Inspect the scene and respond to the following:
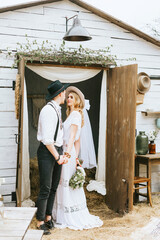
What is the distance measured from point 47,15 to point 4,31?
766mm

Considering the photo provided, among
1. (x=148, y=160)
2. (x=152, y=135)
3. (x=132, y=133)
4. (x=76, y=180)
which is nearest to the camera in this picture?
(x=76, y=180)

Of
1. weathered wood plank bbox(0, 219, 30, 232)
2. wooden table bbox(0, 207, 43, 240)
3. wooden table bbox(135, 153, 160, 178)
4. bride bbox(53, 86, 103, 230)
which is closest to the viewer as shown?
wooden table bbox(0, 207, 43, 240)

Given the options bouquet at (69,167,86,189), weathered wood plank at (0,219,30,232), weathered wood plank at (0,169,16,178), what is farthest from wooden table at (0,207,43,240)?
weathered wood plank at (0,169,16,178)

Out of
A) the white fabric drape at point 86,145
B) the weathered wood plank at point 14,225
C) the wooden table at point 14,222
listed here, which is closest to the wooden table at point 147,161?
the white fabric drape at point 86,145

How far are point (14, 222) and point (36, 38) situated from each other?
10.8ft

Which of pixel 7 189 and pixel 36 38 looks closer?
pixel 7 189

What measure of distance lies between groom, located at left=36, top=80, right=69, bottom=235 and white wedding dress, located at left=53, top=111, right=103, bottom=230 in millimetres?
281

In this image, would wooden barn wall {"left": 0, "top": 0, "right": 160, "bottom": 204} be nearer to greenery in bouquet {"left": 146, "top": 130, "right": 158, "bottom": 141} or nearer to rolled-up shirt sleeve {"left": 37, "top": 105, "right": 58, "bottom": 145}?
greenery in bouquet {"left": 146, "top": 130, "right": 158, "bottom": 141}

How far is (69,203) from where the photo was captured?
4.36m

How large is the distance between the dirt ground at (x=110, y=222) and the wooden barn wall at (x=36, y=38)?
3.62ft

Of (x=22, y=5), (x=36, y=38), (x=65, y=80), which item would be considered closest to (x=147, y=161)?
(x=65, y=80)

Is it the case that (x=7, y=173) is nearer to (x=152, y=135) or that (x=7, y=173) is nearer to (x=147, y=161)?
(x=147, y=161)

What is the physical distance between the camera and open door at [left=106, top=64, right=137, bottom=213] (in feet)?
15.8

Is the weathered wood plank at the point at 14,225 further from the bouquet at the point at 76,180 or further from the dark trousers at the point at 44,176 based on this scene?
the bouquet at the point at 76,180
